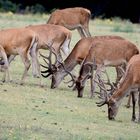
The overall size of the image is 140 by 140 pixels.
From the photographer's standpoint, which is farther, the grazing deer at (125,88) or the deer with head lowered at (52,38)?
the deer with head lowered at (52,38)

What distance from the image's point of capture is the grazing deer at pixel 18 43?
1795 centimetres

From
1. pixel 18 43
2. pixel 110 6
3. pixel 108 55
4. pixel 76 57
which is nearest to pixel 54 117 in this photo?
pixel 108 55

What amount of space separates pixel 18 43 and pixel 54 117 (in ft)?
15.1

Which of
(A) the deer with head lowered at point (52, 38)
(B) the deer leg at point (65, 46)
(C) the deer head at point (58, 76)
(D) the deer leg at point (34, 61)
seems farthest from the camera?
(B) the deer leg at point (65, 46)

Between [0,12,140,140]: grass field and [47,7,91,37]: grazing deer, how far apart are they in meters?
6.94

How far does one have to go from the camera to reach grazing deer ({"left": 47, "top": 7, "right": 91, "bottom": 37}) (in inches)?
1005

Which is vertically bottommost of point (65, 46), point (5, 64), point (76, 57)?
point (5, 64)

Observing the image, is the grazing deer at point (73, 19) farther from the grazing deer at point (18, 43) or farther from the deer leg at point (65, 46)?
the grazing deer at point (18, 43)

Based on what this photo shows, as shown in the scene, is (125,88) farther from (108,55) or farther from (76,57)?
(76,57)

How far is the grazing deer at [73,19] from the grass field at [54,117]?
6943 mm

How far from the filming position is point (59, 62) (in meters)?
18.5

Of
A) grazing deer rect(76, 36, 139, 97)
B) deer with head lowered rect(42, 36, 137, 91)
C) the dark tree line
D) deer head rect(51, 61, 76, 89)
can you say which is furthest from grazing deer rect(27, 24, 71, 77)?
the dark tree line

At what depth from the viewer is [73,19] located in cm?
2608

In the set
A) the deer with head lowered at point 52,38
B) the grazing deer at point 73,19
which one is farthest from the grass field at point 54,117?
the grazing deer at point 73,19
